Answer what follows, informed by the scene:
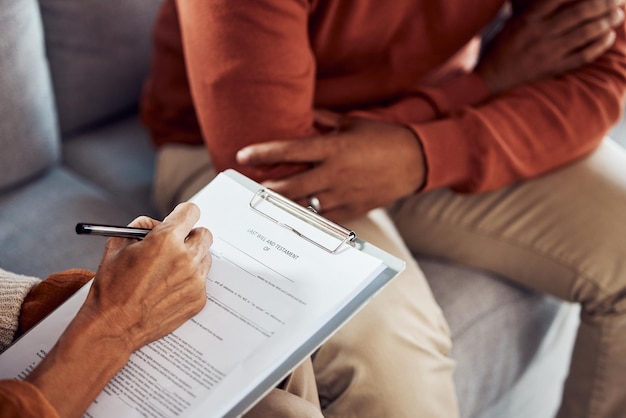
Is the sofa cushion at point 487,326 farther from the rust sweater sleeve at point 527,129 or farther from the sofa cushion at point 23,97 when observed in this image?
the sofa cushion at point 23,97

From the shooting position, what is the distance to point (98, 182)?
109 cm

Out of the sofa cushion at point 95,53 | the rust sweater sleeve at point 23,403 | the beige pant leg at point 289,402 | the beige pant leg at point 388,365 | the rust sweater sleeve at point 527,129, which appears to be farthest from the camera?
the sofa cushion at point 95,53

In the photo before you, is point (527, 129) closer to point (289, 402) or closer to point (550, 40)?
point (550, 40)

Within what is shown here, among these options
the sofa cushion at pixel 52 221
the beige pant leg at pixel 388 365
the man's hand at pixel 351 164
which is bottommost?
the sofa cushion at pixel 52 221

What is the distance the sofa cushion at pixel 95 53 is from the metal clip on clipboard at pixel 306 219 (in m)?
0.59

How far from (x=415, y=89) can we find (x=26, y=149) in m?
0.58

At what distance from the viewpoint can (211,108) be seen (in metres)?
0.78

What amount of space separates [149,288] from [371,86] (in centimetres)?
51

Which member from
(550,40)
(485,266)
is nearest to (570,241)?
(485,266)

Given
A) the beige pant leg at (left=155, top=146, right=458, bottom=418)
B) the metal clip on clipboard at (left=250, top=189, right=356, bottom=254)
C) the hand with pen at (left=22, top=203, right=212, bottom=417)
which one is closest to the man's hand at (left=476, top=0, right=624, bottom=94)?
the beige pant leg at (left=155, top=146, right=458, bottom=418)

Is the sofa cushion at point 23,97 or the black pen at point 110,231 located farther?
the sofa cushion at point 23,97

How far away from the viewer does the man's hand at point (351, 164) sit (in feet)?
2.52

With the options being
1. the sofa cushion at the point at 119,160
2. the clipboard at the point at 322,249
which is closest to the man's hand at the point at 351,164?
the clipboard at the point at 322,249

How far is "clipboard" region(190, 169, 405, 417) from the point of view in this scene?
0.50 metres
